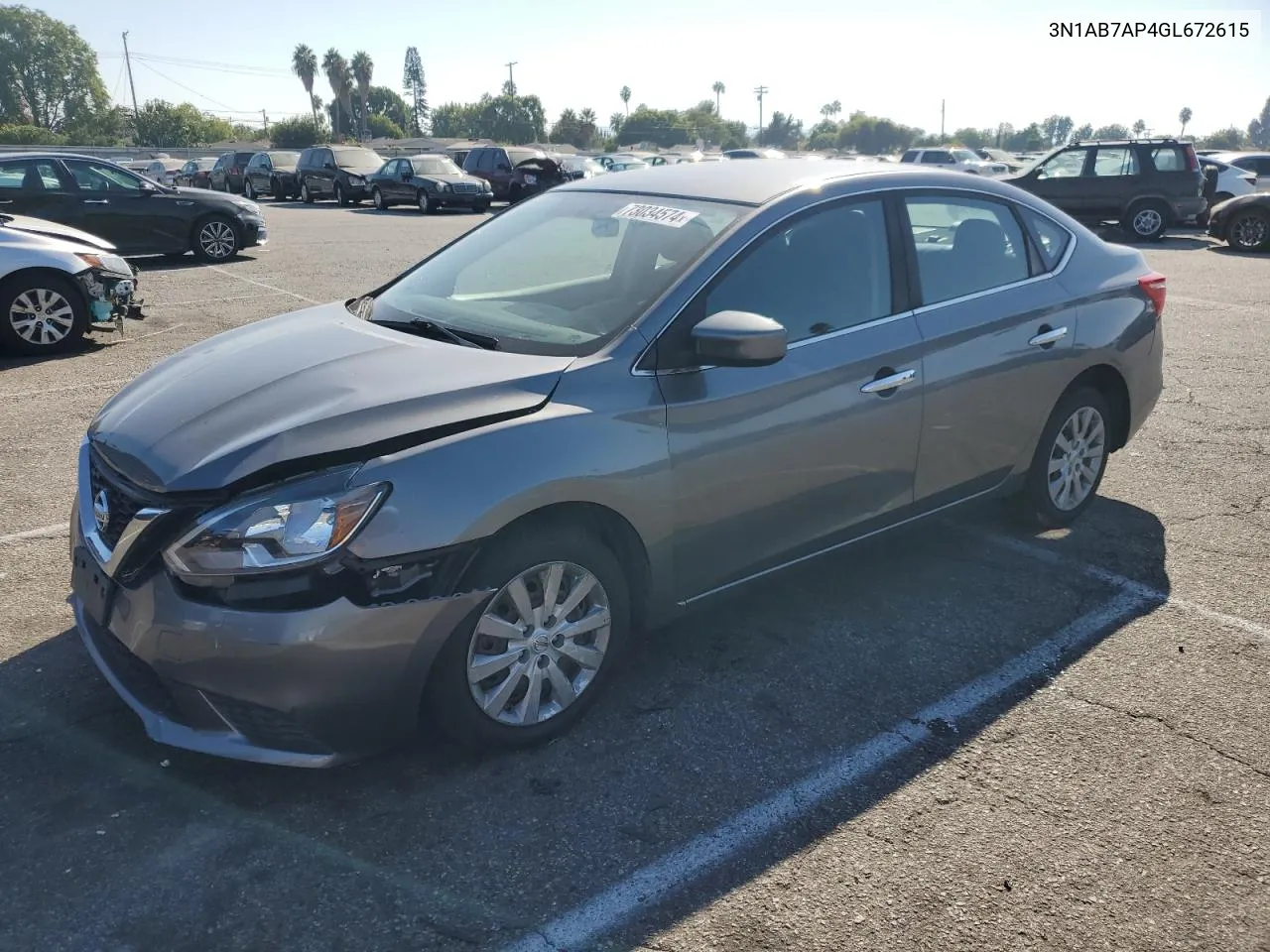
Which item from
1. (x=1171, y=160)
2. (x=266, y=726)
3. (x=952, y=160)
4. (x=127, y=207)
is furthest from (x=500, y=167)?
(x=266, y=726)

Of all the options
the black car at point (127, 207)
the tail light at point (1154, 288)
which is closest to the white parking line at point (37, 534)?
the tail light at point (1154, 288)

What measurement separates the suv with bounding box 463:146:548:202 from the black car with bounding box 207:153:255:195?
36.6 ft

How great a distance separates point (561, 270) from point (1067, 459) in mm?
2553

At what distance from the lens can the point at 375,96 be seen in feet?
506

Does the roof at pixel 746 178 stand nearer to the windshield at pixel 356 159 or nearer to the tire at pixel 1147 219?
the tire at pixel 1147 219

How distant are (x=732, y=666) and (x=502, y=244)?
6.50ft

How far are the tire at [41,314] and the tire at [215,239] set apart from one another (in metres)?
6.74

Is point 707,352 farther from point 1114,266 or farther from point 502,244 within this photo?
point 1114,266

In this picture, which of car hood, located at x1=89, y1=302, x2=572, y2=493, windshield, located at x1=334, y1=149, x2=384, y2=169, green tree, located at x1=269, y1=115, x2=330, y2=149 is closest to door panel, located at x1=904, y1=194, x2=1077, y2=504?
car hood, located at x1=89, y1=302, x2=572, y2=493

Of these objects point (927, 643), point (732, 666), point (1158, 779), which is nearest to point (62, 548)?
point (732, 666)

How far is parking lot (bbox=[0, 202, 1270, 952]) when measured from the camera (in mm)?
2598

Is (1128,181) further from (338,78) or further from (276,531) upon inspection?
(338,78)

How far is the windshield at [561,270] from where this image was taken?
361cm

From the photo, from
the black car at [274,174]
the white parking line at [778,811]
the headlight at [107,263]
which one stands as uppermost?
the black car at [274,174]
